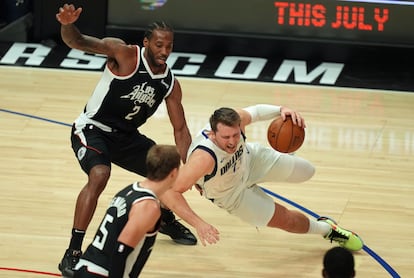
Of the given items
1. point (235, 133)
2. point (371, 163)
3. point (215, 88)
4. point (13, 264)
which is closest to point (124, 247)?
point (235, 133)

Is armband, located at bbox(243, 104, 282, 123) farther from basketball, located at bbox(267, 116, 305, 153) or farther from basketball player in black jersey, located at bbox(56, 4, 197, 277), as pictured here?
basketball player in black jersey, located at bbox(56, 4, 197, 277)

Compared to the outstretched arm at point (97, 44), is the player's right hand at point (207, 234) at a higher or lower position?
lower

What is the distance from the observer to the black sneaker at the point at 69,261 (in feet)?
23.1

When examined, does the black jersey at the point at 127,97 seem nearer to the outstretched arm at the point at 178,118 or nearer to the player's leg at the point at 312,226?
the outstretched arm at the point at 178,118

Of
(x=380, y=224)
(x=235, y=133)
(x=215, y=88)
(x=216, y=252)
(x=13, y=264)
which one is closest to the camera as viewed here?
(x=235, y=133)

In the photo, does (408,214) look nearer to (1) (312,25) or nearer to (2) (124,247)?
(2) (124,247)

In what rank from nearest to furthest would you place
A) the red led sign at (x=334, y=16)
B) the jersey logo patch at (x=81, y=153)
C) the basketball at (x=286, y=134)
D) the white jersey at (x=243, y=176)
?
the white jersey at (x=243, y=176), the jersey logo patch at (x=81, y=153), the basketball at (x=286, y=134), the red led sign at (x=334, y=16)

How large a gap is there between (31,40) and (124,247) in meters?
8.88

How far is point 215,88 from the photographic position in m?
12.3

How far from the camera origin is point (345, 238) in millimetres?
7852

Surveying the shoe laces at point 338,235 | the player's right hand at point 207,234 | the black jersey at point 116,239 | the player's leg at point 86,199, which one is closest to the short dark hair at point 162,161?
the black jersey at point 116,239

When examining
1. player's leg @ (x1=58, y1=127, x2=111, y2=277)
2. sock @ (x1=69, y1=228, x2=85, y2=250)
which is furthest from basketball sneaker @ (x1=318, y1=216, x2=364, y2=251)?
sock @ (x1=69, y1=228, x2=85, y2=250)

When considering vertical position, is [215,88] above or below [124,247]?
below

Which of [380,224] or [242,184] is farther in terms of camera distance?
[380,224]
